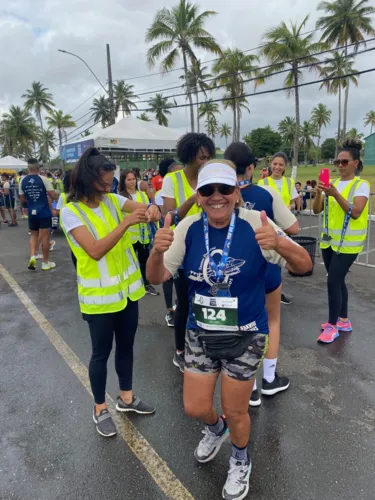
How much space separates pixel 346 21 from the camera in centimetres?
2673

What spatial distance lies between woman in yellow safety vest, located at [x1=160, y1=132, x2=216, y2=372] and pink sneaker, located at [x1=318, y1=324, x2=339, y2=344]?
169 cm

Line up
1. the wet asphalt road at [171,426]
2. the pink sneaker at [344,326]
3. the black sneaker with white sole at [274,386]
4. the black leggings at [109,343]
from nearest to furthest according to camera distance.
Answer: the wet asphalt road at [171,426]
the black leggings at [109,343]
the black sneaker with white sole at [274,386]
the pink sneaker at [344,326]

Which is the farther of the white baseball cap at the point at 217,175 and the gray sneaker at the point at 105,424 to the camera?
the gray sneaker at the point at 105,424

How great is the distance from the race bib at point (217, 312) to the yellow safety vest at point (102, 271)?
71 cm

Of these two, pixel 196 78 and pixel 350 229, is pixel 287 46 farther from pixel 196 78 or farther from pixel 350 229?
pixel 350 229

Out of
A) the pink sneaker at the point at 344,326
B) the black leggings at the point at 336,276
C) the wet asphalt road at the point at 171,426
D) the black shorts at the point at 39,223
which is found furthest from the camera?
the black shorts at the point at 39,223

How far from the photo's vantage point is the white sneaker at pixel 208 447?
7.47 feet

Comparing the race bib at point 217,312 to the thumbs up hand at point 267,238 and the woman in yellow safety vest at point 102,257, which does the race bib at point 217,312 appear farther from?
the woman in yellow safety vest at point 102,257

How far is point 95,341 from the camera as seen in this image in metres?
2.43

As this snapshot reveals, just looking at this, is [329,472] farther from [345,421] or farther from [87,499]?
[87,499]

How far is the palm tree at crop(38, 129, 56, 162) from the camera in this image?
75.0 metres

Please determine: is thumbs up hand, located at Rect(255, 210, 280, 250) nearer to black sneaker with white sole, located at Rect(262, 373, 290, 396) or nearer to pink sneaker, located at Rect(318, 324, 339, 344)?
black sneaker with white sole, located at Rect(262, 373, 290, 396)

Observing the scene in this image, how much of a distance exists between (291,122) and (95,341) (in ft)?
323

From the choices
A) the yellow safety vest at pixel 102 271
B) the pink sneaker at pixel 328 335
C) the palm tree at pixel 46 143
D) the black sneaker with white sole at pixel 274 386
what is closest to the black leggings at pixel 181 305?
the yellow safety vest at pixel 102 271
